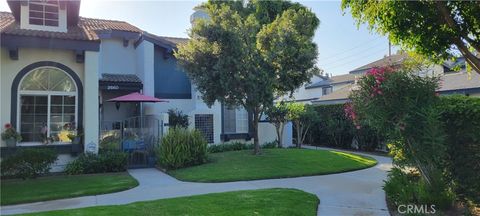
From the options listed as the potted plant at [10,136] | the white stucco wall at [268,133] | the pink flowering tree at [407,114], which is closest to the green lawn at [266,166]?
the pink flowering tree at [407,114]

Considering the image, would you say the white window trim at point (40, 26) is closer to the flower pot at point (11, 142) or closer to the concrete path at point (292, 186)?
the flower pot at point (11, 142)

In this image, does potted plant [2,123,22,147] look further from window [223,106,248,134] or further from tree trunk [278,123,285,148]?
tree trunk [278,123,285,148]

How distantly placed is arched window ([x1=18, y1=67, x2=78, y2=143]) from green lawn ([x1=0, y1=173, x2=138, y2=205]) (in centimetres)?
183

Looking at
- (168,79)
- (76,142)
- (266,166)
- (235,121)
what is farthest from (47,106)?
(235,121)

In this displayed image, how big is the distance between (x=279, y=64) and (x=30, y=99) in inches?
341

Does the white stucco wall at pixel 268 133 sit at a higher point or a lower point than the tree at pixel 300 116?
lower

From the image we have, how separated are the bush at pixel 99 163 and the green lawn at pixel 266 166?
187 cm

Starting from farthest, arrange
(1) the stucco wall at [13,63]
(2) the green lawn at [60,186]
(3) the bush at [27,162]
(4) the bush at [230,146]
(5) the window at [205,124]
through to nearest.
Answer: (5) the window at [205,124], (4) the bush at [230,146], (1) the stucco wall at [13,63], (3) the bush at [27,162], (2) the green lawn at [60,186]

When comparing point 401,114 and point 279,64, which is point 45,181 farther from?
point 401,114

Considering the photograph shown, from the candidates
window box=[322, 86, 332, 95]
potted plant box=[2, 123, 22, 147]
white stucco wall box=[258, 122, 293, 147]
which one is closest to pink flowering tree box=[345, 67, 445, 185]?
potted plant box=[2, 123, 22, 147]

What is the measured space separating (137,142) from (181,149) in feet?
7.55

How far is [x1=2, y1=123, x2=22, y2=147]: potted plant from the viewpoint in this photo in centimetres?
1155

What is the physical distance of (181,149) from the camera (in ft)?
42.6

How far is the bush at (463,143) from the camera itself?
6.65 metres
